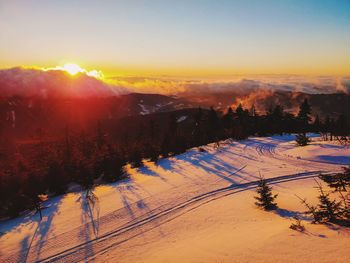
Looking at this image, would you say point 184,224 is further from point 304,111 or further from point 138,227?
point 304,111

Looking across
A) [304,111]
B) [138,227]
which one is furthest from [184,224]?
[304,111]

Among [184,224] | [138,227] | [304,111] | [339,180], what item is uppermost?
[339,180]

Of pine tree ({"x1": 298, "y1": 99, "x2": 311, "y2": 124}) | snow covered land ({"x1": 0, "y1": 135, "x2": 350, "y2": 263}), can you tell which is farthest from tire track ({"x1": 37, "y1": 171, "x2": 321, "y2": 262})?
pine tree ({"x1": 298, "y1": 99, "x2": 311, "y2": 124})

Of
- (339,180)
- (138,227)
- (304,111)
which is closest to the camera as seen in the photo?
(339,180)

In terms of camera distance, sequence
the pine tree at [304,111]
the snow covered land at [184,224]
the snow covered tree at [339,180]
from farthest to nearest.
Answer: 1. the pine tree at [304,111]
2. the snow covered tree at [339,180]
3. the snow covered land at [184,224]

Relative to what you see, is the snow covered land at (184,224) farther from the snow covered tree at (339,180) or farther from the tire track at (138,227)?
the snow covered tree at (339,180)

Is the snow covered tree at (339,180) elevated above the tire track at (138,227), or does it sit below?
above

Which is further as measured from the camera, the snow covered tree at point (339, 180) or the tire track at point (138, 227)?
the snow covered tree at point (339, 180)

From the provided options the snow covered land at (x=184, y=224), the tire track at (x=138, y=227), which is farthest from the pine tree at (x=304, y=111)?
the tire track at (x=138, y=227)
